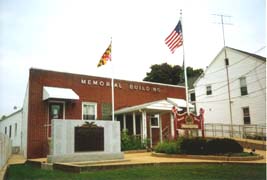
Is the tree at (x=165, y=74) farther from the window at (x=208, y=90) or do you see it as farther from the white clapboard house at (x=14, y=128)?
the white clapboard house at (x=14, y=128)

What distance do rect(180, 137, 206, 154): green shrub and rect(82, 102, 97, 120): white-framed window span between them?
8.82m

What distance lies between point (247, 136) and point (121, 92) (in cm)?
957

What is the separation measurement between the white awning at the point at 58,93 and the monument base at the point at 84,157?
6566mm

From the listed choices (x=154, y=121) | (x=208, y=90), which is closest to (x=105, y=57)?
(x=154, y=121)

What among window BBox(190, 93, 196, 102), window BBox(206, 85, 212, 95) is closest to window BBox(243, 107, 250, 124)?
window BBox(206, 85, 212, 95)

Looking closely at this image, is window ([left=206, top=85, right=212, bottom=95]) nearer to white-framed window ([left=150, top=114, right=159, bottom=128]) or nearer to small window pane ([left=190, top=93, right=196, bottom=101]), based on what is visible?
small window pane ([left=190, top=93, right=196, bottom=101])

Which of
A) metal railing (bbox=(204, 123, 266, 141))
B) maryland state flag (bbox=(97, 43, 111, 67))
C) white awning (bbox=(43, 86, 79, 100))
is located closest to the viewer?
white awning (bbox=(43, 86, 79, 100))

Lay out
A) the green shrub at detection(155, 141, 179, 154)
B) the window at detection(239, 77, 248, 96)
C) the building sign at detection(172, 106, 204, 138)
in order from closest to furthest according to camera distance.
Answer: the green shrub at detection(155, 141, 179, 154), the building sign at detection(172, 106, 204, 138), the window at detection(239, 77, 248, 96)

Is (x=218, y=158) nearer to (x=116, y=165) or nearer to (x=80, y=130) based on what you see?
(x=116, y=165)

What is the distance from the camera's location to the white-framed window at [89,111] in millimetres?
20609

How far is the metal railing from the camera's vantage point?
849 inches

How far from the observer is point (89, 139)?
41.4 ft

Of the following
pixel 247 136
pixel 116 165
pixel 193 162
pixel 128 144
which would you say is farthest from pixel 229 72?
pixel 116 165

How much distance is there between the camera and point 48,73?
19.4 metres
